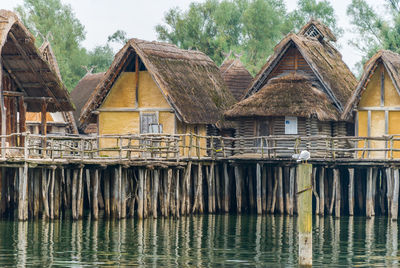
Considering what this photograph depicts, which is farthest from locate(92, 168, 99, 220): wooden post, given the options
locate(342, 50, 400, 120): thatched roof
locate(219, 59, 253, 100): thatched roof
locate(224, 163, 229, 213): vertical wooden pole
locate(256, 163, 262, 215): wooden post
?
locate(219, 59, 253, 100): thatched roof

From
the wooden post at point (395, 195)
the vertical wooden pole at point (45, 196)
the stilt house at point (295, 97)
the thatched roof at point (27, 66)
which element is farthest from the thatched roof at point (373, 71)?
the vertical wooden pole at point (45, 196)

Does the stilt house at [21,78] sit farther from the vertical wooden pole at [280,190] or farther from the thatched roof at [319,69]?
the thatched roof at [319,69]

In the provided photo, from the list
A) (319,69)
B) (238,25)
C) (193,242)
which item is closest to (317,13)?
(238,25)

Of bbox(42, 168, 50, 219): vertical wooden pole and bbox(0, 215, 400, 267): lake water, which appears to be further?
bbox(42, 168, 50, 219): vertical wooden pole

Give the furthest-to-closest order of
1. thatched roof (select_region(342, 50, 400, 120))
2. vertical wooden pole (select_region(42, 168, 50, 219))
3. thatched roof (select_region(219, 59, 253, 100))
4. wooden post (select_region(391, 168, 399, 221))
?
thatched roof (select_region(219, 59, 253, 100))
thatched roof (select_region(342, 50, 400, 120))
wooden post (select_region(391, 168, 399, 221))
vertical wooden pole (select_region(42, 168, 50, 219))

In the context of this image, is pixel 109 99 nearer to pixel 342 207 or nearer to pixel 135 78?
pixel 135 78

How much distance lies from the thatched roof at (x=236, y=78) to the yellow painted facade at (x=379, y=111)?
8.92 meters

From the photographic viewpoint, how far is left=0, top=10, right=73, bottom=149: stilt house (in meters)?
39.3

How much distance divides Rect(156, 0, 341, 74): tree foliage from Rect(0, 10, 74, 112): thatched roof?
32553 millimetres

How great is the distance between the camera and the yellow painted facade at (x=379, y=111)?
44.6 metres

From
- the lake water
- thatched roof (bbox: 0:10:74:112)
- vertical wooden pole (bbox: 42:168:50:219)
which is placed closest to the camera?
the lake water

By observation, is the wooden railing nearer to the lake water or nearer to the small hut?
the lake water

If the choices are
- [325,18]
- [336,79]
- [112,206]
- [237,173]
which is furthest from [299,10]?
[112,206]

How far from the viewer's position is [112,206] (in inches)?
1593
